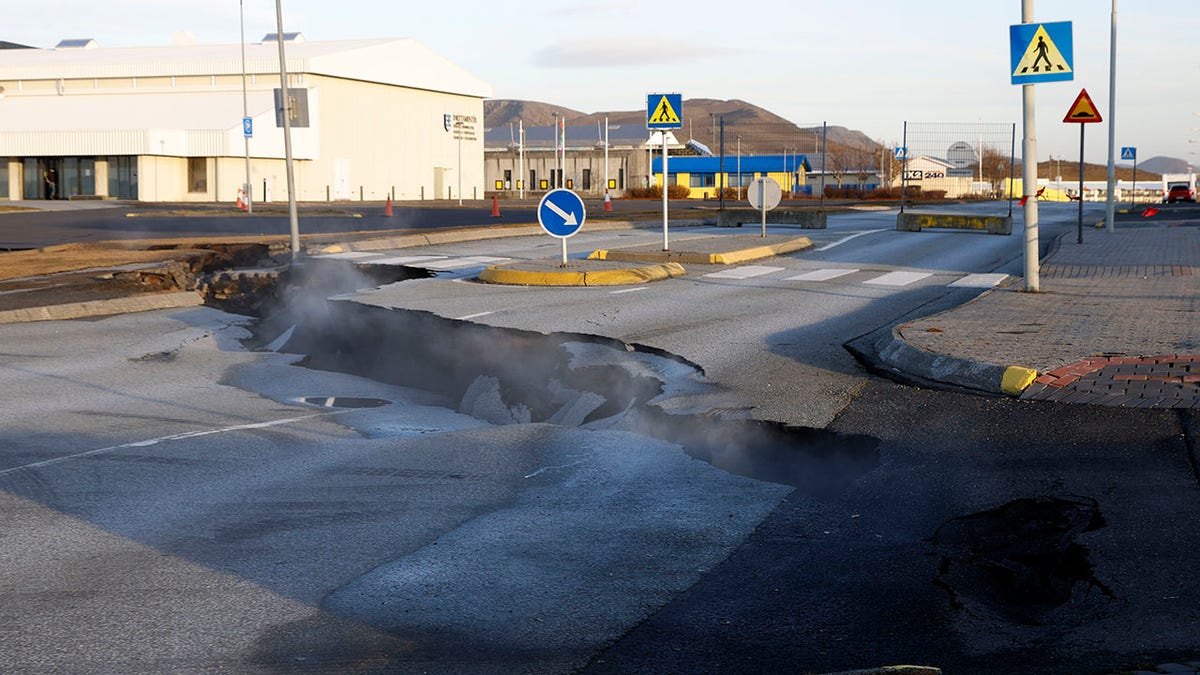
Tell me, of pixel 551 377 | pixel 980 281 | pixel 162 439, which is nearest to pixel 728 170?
pixel 980 281

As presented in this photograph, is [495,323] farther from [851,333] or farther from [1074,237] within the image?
[1074,237]

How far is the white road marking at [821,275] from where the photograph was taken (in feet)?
58.1

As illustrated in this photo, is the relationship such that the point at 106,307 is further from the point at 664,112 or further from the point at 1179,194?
the point at 1179,194

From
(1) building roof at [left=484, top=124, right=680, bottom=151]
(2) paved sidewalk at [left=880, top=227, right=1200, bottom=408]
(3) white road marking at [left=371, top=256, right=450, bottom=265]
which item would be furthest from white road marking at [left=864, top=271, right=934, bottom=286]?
(1) building roof at [left=484, top=124, right=680, bottom=151]

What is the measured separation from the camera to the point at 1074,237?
2662cm

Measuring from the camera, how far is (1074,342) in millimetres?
9969

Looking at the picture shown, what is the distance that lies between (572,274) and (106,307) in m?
6.14

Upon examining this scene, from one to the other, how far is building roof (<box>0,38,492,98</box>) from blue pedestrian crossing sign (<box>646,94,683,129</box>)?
56440mm

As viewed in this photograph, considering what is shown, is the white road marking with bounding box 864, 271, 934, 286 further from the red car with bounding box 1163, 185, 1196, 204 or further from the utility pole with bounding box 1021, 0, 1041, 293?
the red car with bounding box 1163, 185, 1196, 204

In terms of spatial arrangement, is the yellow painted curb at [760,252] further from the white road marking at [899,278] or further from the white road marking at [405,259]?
the white road marking at [405,259]

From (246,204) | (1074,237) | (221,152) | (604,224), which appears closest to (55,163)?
(221,152)

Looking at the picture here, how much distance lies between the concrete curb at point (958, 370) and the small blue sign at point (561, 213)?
7471mm

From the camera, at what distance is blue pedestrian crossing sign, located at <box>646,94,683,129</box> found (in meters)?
19.3

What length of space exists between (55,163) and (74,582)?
69.9 meters
